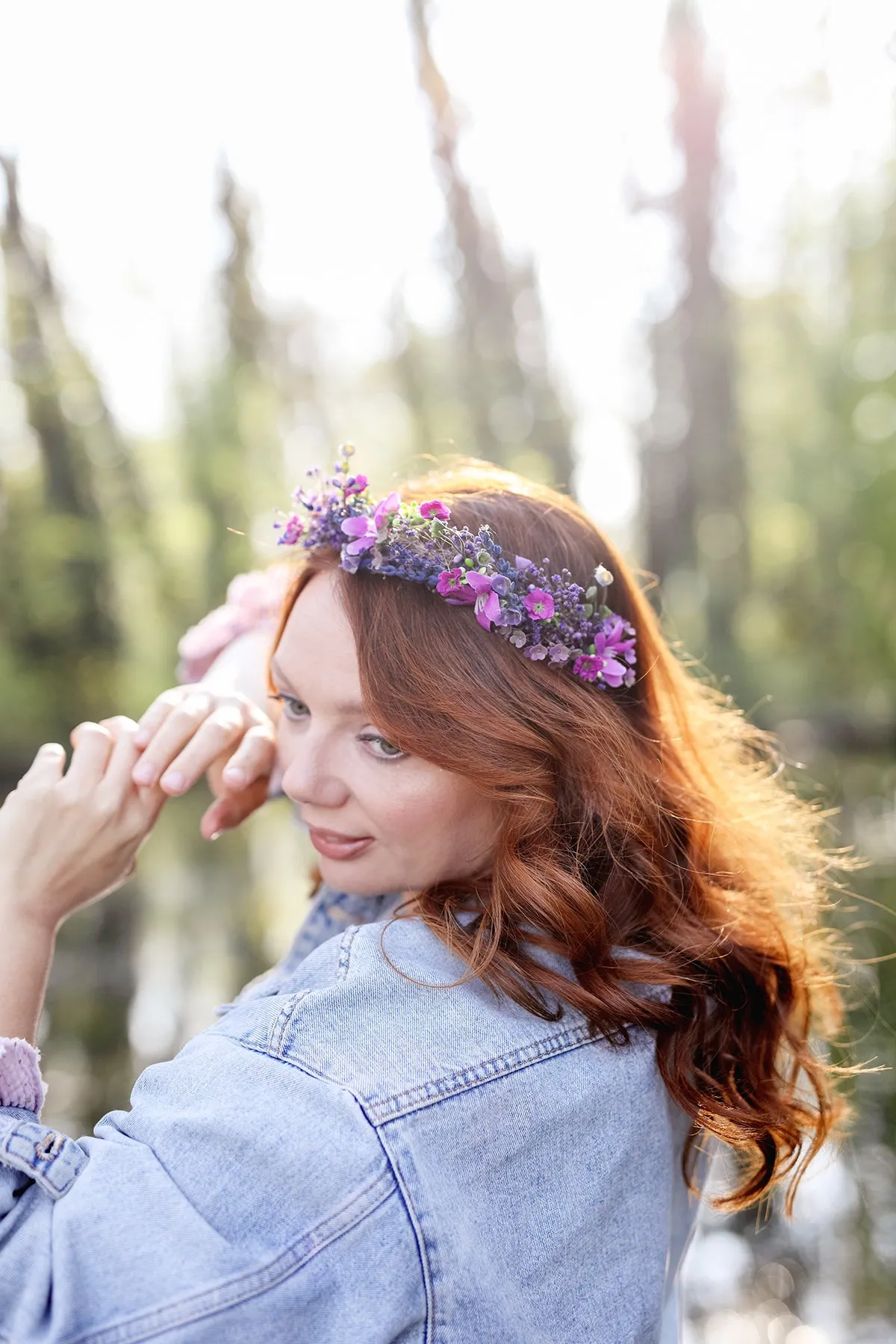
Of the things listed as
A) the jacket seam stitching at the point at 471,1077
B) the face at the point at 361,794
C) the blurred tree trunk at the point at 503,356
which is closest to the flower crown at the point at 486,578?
the face at the point at 361,794

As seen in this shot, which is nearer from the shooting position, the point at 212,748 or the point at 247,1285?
the point at 247,1285

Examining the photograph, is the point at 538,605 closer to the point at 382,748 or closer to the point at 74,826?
the point at 382,748

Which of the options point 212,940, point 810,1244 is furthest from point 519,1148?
point 212,940

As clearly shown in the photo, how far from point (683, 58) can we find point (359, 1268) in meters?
13.4

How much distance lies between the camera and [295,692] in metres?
1.79

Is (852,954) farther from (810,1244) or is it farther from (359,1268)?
(359,1268)

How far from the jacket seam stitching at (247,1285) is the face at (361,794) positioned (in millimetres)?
606

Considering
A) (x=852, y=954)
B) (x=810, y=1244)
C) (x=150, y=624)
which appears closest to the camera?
(x=810, y=1244)

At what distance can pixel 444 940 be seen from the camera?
142cm

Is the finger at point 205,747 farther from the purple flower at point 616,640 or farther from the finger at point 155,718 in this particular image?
the purple flower at point 616,640

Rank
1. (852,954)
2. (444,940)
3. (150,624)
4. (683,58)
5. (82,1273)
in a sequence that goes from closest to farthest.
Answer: (82,1273)
(444,940)
(852,954)
(683,58)
(150,624)

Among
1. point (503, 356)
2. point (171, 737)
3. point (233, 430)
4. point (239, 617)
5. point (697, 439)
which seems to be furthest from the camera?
point (233, 430)

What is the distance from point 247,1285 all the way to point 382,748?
0.79 metres

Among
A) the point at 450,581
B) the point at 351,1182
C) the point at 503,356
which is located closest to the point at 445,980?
the point at 351,1182
